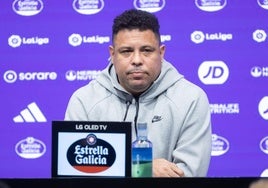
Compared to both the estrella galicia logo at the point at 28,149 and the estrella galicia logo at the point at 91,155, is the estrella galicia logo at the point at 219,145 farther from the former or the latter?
the estrella galicia logo at the point at 91,155

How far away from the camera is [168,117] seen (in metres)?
2.54

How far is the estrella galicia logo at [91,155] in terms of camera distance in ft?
6.38

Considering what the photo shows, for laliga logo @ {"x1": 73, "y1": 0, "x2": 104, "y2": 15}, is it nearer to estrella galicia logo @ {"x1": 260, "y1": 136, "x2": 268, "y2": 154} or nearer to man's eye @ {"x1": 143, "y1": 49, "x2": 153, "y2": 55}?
estrella galicia logo @ {"x1": 260, "y1": 136, "x2": 268, "y2": 154}

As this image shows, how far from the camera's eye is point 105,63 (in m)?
4.06

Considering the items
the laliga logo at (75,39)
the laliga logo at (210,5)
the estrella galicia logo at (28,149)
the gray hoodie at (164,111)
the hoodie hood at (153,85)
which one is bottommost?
the estrella galicia logo at (28,149)

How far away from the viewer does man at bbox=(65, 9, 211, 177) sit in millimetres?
2514

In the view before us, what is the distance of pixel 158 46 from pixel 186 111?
30cm

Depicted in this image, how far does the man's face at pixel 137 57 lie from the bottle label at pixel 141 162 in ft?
1.70

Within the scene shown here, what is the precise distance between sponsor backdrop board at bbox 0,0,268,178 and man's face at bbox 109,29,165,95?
4.85 feet

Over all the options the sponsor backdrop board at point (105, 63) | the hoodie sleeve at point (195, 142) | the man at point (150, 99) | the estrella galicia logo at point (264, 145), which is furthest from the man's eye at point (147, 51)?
the estrella galicia logo at point (264, 145)

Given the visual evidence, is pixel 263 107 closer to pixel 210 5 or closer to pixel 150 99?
pixel 210 5
